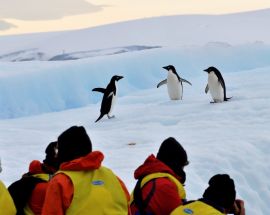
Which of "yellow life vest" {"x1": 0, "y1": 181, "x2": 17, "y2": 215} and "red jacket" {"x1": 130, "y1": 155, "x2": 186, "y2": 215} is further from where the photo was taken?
"red jacket" {"x1": 130, "y1": 155, "x2": 186, "y2": 215}

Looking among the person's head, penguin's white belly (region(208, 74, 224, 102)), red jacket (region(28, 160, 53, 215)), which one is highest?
the person's head

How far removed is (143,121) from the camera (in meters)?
9.55

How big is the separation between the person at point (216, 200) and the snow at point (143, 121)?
2398 mm

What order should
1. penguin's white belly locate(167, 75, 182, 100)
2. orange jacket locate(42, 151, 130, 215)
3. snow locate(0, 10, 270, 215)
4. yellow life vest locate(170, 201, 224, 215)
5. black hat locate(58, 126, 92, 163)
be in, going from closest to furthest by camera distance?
orange jacket locate(42, 151, 130, 215), black hat locate(58, 126, 92, 163), yellow life vest locate(170, 201, 224, 215), snow locate(0, 10, 270, 215), penguin's white belly locate(167, 75, 182, 100)

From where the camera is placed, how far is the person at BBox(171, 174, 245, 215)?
278cm

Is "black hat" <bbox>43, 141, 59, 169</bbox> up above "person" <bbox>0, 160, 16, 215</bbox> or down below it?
above

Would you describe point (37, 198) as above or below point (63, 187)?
below

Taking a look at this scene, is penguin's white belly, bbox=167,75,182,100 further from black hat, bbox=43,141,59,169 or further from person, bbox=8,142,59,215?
person, bbox=8,142,59,215

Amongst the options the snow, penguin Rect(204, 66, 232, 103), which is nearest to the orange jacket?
the snow

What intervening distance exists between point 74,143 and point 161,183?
0.57 meters

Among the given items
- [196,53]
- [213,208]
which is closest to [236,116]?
[213,208]

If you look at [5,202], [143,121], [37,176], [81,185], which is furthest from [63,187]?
[143,121]

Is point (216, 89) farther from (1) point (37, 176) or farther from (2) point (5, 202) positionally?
(2) point (5, 202)

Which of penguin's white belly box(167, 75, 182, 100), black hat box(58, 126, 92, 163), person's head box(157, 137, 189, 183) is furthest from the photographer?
penguin's white belly box(167, 75, 182, 100)
